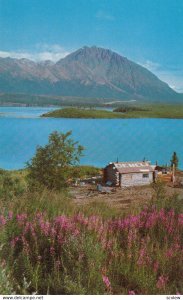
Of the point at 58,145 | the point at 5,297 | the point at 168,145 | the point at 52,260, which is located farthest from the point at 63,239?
the point at 168,145

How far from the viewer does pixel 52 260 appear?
351cm

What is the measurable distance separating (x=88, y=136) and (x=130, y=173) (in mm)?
11597

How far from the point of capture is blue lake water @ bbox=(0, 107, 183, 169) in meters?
12.7

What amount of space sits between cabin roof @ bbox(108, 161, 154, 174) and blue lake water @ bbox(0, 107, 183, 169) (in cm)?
Answer: 530

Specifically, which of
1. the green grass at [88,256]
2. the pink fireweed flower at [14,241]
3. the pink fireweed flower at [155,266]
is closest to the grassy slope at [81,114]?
the green grass at [88,256]

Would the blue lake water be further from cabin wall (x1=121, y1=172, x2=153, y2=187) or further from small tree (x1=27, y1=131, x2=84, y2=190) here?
cabin wall (x1=121, y1=172, x2=153, y2=187)

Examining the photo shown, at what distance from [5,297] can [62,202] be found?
7.48 ft

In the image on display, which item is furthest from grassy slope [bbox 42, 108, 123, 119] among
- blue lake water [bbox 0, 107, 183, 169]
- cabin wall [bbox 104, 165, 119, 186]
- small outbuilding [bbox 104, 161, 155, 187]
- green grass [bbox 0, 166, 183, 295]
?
green grass [bbox 0, 166, 183, 295]

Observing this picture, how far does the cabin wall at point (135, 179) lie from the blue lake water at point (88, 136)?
5904 mm

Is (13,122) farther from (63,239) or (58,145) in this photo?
(63,239)

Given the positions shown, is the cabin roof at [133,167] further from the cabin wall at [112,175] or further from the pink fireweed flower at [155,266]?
the pink fireweed flower at [155,266]

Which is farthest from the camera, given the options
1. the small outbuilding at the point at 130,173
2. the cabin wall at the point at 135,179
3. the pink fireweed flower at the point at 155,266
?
the cabin wall at the point at 135,179

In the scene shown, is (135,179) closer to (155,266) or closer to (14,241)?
(14,241)

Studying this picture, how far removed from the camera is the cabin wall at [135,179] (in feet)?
84.5
